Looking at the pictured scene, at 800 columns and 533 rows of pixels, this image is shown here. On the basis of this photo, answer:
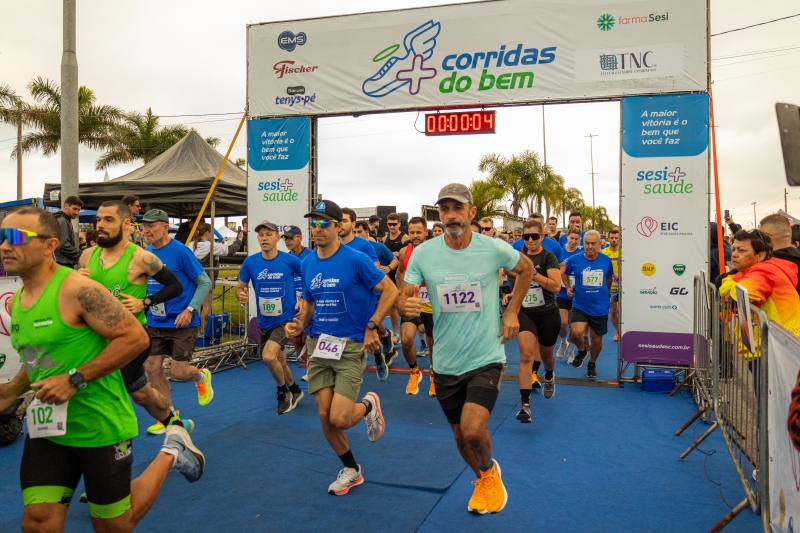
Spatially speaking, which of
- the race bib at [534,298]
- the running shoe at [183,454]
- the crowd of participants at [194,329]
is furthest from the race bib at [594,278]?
the running shoe at [183,454]

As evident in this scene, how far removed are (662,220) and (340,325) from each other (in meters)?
5.50

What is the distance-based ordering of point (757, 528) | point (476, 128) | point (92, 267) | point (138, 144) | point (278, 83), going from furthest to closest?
point (138, 144), point (278, 83), point (476, 128), point (92, 267), point (757, 528)

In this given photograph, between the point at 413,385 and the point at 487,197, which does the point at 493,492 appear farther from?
the point at 487,197

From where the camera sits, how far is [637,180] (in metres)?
8.40

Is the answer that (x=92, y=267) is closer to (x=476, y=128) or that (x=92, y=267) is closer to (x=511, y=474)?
(x=511, y=474)

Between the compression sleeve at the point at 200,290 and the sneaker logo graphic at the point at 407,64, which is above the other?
the sneaker logo graphic at the point at 407,64

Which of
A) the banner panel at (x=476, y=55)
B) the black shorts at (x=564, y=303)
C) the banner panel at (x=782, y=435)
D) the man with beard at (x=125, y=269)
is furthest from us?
the black shorts at (x=564, y=303)

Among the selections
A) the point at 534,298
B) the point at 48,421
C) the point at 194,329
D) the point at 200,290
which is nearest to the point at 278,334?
the point at 194,329

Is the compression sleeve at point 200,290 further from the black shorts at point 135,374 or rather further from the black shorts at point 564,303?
the black shorts at point 564,303

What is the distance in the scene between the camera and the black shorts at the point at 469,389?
3.91 m

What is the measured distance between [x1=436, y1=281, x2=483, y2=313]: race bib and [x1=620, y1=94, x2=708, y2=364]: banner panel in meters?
5.24

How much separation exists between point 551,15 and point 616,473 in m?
6.50

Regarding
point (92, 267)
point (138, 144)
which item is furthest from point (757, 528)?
point (138, 144)

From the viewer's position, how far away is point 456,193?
3.98m
